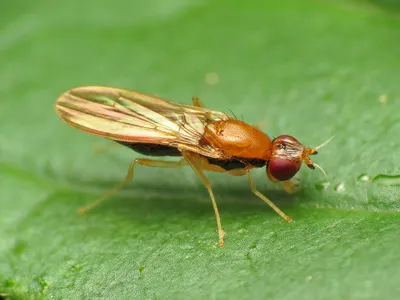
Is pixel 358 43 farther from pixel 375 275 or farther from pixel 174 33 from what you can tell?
pixel 375 275

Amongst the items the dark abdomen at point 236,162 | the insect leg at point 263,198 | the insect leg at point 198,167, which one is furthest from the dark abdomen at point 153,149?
the insect leg at point 263,198

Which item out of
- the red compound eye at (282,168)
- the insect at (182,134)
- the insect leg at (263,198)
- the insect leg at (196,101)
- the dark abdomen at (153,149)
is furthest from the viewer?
the insect leg at (196,101)

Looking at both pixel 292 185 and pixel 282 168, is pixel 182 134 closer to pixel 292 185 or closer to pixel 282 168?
pixel 282 168

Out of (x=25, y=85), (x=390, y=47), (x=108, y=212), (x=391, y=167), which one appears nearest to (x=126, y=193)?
(x=108, y=212)

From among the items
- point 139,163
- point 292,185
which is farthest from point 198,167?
point 292,185

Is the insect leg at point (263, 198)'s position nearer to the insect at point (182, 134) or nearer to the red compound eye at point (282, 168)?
the insect at point (182, 134)

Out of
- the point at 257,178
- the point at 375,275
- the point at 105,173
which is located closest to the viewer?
the point at 375,275
